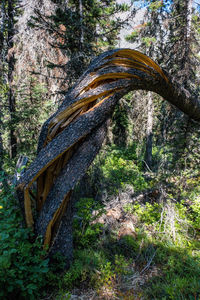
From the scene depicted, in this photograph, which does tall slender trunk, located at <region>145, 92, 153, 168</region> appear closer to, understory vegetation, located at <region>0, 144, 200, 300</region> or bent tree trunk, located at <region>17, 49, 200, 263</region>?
understory vegetation, located at <region>0, 144, 200, 300</region>

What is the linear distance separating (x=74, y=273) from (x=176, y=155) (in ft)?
14.1

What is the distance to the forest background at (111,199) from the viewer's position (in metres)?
2.46

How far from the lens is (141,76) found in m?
3.08

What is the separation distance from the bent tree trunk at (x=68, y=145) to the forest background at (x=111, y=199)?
11.0 inches

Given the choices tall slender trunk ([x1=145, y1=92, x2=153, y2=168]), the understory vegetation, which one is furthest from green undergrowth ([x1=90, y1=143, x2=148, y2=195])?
tall slender trunk ([x1=145, y1=92, x2=153, y2=168])

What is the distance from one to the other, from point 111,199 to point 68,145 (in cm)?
335

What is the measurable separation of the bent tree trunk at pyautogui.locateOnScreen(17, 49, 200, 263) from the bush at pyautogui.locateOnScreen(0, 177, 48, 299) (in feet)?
0.77

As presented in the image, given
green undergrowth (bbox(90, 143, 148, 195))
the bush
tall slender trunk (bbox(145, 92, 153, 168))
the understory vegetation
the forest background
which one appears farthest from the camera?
tall slender trunk (bbox(145, 92, 153, 168))

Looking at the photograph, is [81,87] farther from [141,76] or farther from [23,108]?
[23,108]

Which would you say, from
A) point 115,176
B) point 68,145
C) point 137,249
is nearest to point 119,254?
point 137,249

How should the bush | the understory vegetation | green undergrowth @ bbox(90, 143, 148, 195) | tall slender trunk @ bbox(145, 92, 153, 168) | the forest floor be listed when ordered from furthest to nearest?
A: tall slender trunk @ bbox(145, 92, 153, 168) < green undergrowth @ bbox(90, 143, 148, 195) < the forest floor < the understory vegetation < the bush

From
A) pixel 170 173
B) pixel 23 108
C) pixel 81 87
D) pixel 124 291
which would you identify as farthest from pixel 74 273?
pixel 23 108

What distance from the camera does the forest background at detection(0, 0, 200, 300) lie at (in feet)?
8.07

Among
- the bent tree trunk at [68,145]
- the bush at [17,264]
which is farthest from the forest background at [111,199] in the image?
the bent tree trunk at [68,145]
